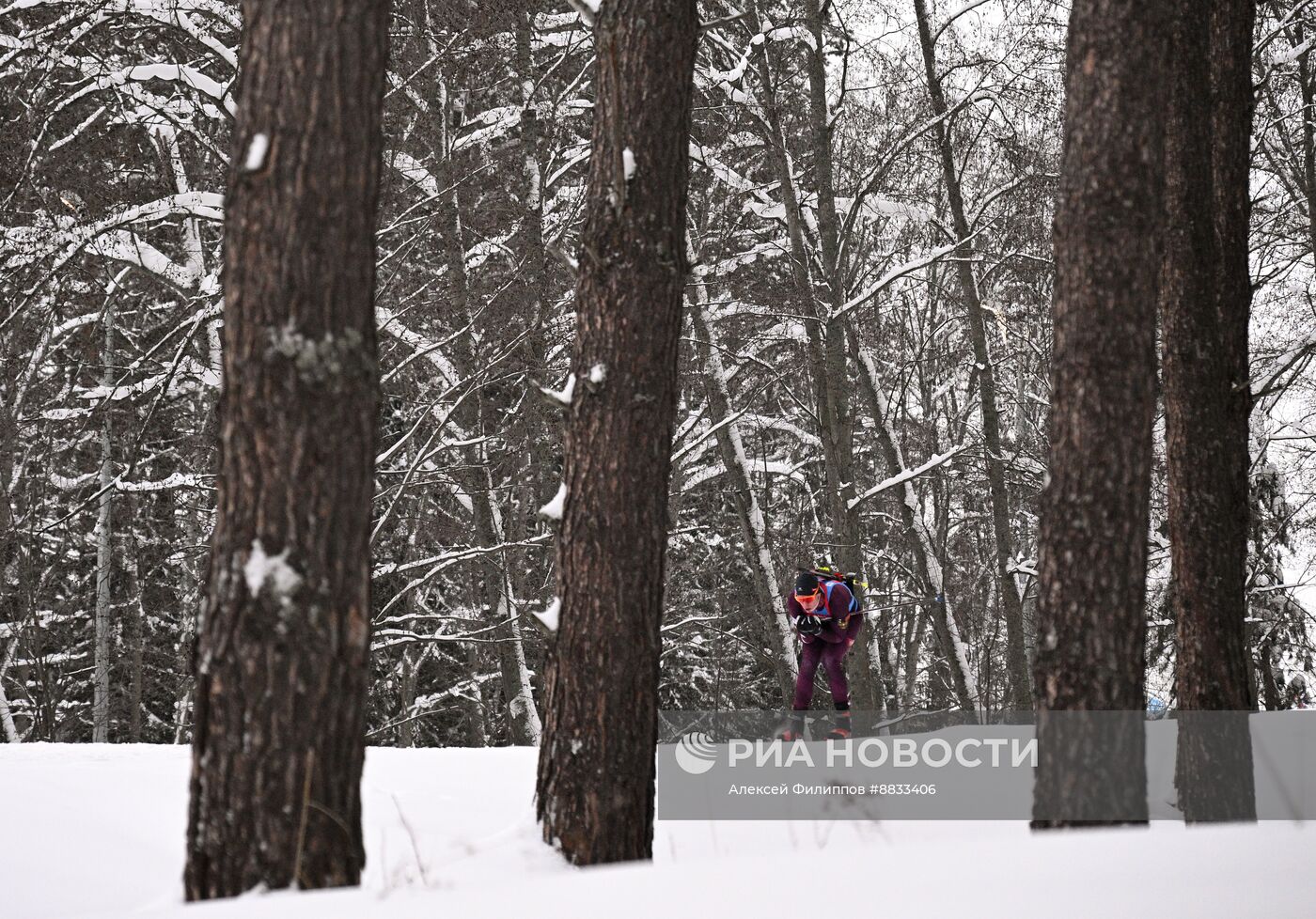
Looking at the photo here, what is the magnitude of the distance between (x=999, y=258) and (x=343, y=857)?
872cm

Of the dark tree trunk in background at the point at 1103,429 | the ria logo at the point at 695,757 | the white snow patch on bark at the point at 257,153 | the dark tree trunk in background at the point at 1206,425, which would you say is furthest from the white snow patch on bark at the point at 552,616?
the dark tree trunk in background at the point at 1206,425

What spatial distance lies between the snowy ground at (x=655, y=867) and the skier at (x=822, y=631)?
268 centimetres

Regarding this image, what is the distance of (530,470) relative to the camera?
1229 centimetres

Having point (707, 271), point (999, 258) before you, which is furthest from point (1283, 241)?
point (707, 271)

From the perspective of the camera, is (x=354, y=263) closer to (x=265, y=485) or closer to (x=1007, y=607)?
(x=265, y=485)

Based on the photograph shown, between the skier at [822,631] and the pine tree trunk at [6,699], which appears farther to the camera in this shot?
the pine tree trunk at [6,699]

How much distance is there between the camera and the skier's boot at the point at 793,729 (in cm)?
819

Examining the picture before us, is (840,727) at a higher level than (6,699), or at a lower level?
lower

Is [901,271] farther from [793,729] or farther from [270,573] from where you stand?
[270,573]

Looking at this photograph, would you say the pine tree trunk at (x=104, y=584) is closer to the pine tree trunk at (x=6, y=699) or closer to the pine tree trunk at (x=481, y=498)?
the pine tree trunk at (x=6, y=699)

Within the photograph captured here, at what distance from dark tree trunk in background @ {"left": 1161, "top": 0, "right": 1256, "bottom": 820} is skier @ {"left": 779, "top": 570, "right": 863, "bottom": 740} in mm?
2957

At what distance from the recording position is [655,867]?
10.8 feet

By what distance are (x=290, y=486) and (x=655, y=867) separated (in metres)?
1.55

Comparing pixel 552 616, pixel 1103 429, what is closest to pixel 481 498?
pixel 552 616
